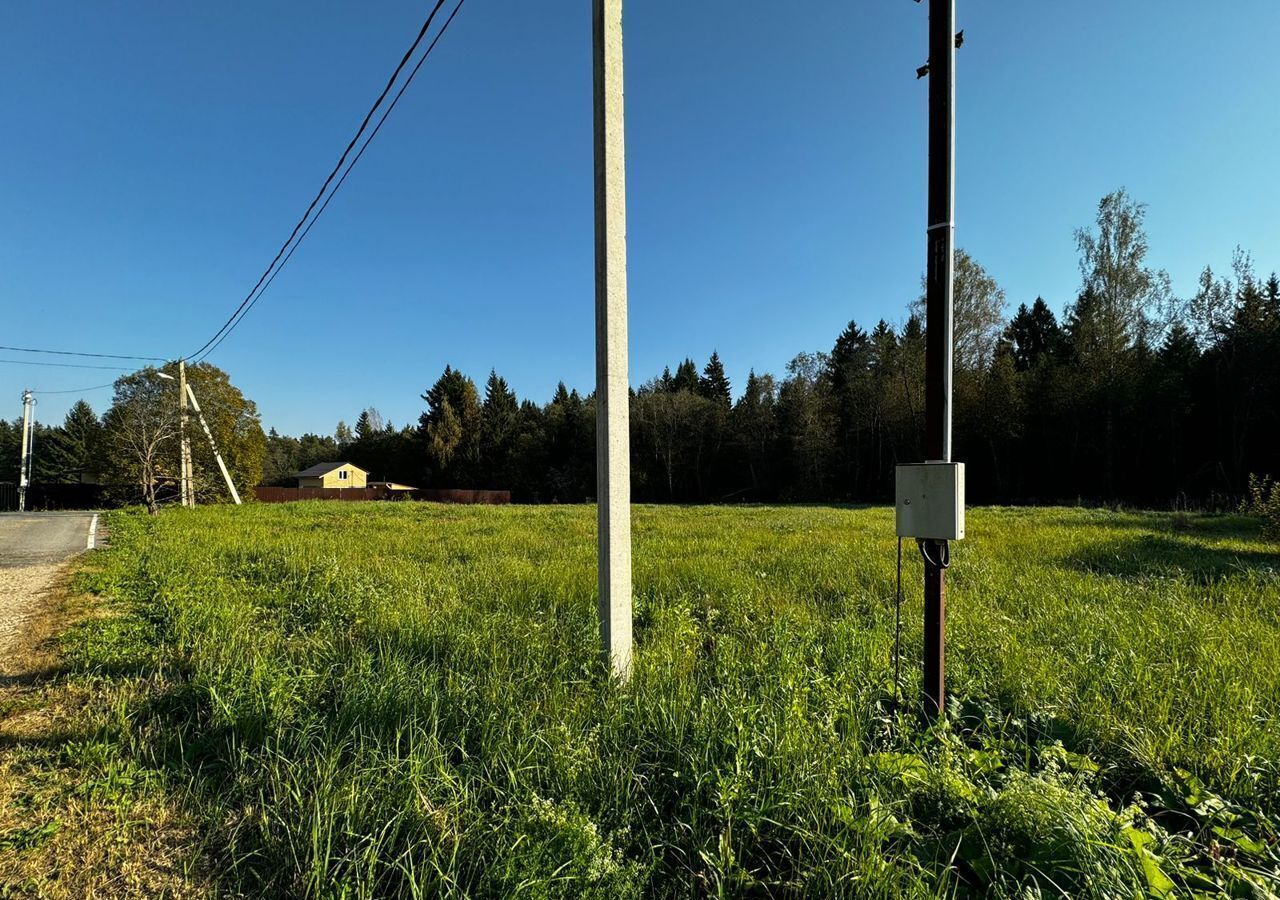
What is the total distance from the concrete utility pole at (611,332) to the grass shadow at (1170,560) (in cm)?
592

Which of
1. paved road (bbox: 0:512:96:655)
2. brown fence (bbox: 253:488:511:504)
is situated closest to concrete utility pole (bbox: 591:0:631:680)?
paved road (bbox: 0:512:96:655)

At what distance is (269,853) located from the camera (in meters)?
1.86

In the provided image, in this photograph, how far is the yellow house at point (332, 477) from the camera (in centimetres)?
5375

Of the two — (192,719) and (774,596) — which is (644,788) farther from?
(774,596)

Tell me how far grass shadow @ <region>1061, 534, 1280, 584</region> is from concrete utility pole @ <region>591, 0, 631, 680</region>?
19.4 feet

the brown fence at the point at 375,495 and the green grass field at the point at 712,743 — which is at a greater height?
the green grass field at the point at 712,743

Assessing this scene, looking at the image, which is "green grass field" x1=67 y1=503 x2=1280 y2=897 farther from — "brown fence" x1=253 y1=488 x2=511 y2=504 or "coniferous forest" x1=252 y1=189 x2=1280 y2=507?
"brown fence" x1=253 y1=488 x2=511 y2=504

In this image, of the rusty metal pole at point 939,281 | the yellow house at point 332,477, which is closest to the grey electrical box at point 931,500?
the rusty metal pole at point 939,281

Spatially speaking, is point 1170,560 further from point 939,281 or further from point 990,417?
point 990,417

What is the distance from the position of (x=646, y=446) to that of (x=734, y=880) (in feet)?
149

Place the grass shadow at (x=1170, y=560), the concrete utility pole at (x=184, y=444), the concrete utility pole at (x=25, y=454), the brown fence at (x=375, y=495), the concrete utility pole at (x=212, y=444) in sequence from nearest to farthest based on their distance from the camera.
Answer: the grass shadow at (x=1170, y=560) < the concrete utility pole at (x=184, y=444) < the concrete utility pole at (x=212, y=444) < the concrete utility pole at (x=25, y=454) < the brown fence at (x=375, y=495)

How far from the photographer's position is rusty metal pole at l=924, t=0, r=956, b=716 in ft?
8.36

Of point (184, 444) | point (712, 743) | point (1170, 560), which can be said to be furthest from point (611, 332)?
point (184, 444)

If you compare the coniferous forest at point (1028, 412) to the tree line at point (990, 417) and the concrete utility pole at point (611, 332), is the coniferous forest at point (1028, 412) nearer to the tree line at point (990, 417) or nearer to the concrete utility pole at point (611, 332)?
the tree line at point (990, 417)
